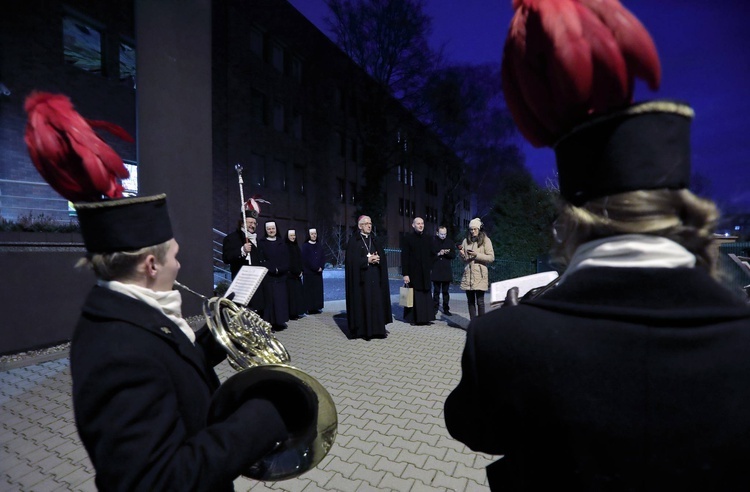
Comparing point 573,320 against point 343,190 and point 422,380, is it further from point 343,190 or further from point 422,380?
point 343,190

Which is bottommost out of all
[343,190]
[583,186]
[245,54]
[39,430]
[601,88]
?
[39,430]

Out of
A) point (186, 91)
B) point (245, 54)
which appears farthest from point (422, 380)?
point (245, 54)

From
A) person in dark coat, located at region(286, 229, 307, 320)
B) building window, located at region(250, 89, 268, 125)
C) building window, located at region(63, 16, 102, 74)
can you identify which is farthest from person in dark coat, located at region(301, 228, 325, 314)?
building window, located at region(250, 89, 268, 125)

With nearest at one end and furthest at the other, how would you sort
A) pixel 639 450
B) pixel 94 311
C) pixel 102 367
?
pixel 639 450 → pixel 102 367 → pixel 94 311

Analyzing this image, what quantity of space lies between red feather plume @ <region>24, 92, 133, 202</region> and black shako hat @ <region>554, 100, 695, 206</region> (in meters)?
1.59

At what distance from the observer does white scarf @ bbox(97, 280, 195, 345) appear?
1.41 meters

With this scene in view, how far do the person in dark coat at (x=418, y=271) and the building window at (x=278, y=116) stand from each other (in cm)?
1554

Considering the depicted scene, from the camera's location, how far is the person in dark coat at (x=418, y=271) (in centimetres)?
889

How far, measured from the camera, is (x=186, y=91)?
8.56 m

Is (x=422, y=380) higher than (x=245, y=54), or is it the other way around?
(x=245, y=54)

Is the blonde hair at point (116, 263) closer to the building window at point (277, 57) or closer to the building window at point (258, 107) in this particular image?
the building window at point (258, 107)

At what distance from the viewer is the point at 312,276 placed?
1078 centimetres

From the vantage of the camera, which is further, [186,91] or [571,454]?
[186,91]

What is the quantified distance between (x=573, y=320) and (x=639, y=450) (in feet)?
0.97
